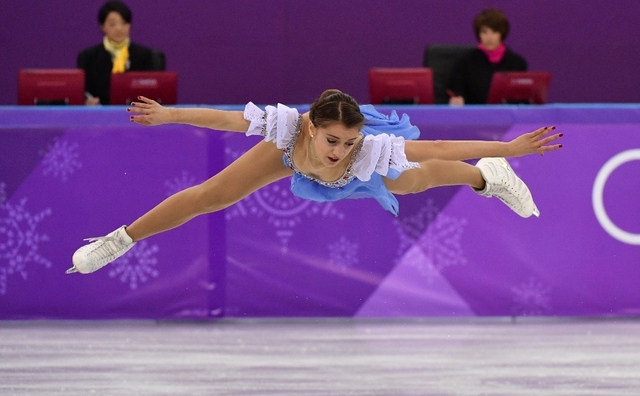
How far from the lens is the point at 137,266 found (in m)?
6.46

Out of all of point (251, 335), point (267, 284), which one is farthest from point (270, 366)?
point (267, 284)

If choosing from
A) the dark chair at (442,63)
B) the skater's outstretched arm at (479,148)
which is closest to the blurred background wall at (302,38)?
the dark chair at (442,63)

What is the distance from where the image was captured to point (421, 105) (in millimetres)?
6566

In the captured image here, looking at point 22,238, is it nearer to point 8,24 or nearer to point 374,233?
point 374,233

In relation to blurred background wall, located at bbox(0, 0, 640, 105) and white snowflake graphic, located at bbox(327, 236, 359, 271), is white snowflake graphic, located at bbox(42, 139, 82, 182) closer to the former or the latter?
white snowflake graphic, located at bbox(327, 236, 359, 271)

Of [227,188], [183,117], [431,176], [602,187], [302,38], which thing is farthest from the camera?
[302,38]

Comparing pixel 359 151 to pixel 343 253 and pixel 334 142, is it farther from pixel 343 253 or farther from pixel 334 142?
pixel 343 253

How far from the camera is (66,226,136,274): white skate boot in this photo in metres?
4.93

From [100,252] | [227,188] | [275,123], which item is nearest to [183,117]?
[275,123]

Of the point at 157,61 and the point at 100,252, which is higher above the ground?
the point at 157,61

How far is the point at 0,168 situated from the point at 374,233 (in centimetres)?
218

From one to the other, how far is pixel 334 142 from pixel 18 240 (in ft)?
9.04

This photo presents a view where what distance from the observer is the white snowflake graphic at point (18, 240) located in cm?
643

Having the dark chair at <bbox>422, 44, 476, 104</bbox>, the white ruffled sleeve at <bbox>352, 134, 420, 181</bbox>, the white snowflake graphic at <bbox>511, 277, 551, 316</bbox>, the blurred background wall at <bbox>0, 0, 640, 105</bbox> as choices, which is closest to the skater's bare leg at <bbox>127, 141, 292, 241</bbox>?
the white ruffled sleeve at <bbox>352, 134, 420, 181</bbox>
